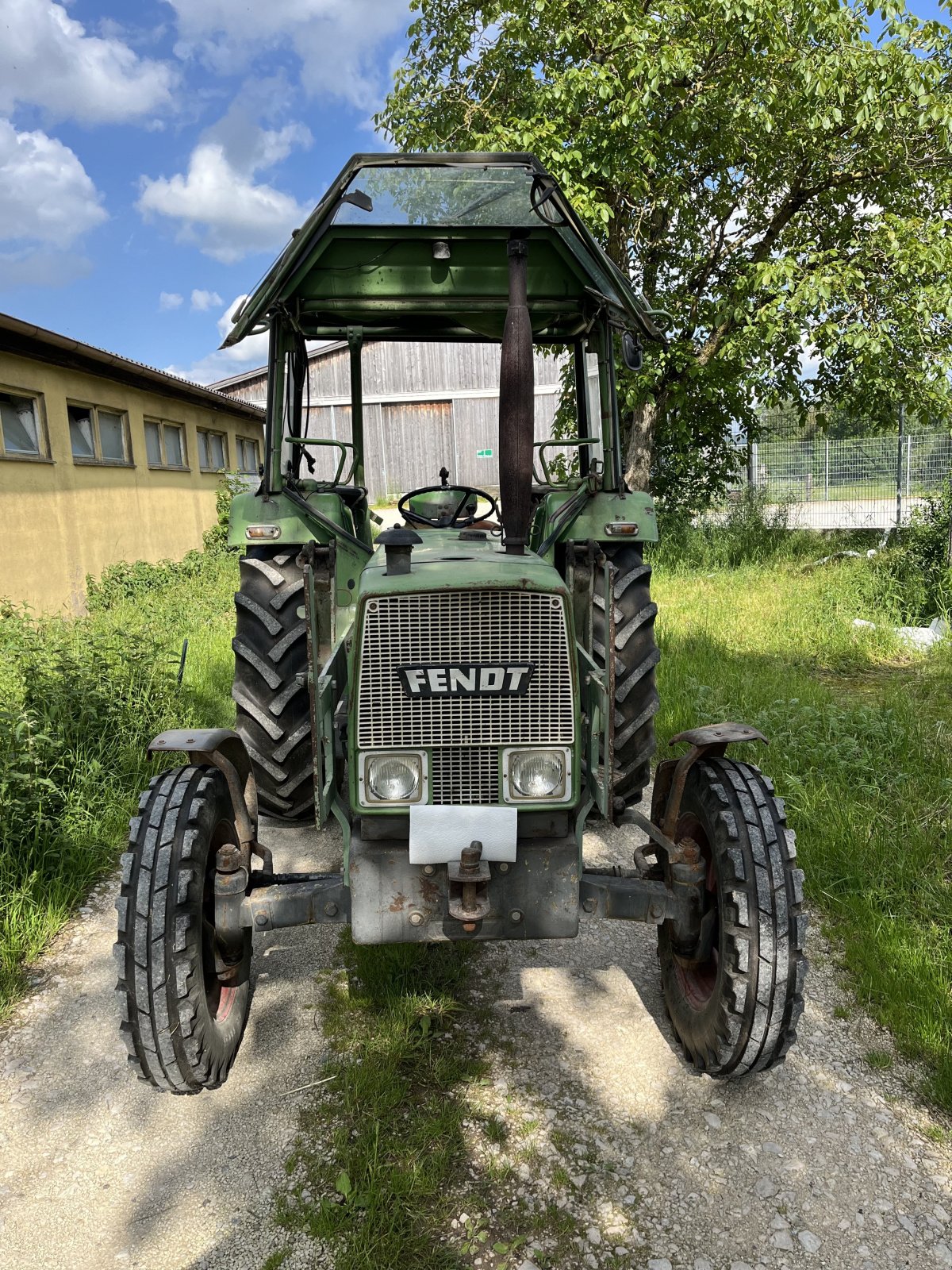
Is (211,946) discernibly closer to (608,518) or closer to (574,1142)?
(574,1142)

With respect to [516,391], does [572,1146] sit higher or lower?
lower

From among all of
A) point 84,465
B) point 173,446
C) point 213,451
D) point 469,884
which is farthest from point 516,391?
point 213,451

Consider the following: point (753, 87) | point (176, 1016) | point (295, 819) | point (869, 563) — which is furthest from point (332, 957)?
point (753, 87)

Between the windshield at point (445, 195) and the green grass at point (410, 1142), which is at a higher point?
the windshield at point (445, 195)

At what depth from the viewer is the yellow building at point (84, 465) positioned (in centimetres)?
827

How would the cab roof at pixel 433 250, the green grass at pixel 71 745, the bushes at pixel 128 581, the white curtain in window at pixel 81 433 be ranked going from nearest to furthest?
the cab roof at pixel 433 250 → the green grass at pixel 71 745 → the bushes at pixel 128 581 → the white curtain in window at pixel 81 433

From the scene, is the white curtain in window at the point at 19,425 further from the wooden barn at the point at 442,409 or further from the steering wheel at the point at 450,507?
the wooden barn at the point at 442,409

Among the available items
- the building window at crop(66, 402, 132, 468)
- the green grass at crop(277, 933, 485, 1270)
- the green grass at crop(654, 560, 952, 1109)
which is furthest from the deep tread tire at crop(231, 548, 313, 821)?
the building window at crop(66, 402, 132, 468)

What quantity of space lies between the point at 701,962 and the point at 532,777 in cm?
85

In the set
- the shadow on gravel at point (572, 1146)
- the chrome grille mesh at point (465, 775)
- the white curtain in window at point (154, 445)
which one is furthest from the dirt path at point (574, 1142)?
the white curtain in window at point (154, 445)

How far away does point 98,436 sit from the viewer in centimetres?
1023

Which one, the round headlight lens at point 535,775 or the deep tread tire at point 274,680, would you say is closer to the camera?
the round headlight lens at point 535,775

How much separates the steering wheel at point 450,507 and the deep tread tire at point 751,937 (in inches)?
93.6

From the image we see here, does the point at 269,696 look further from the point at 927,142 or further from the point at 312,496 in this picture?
the point at 927,142
